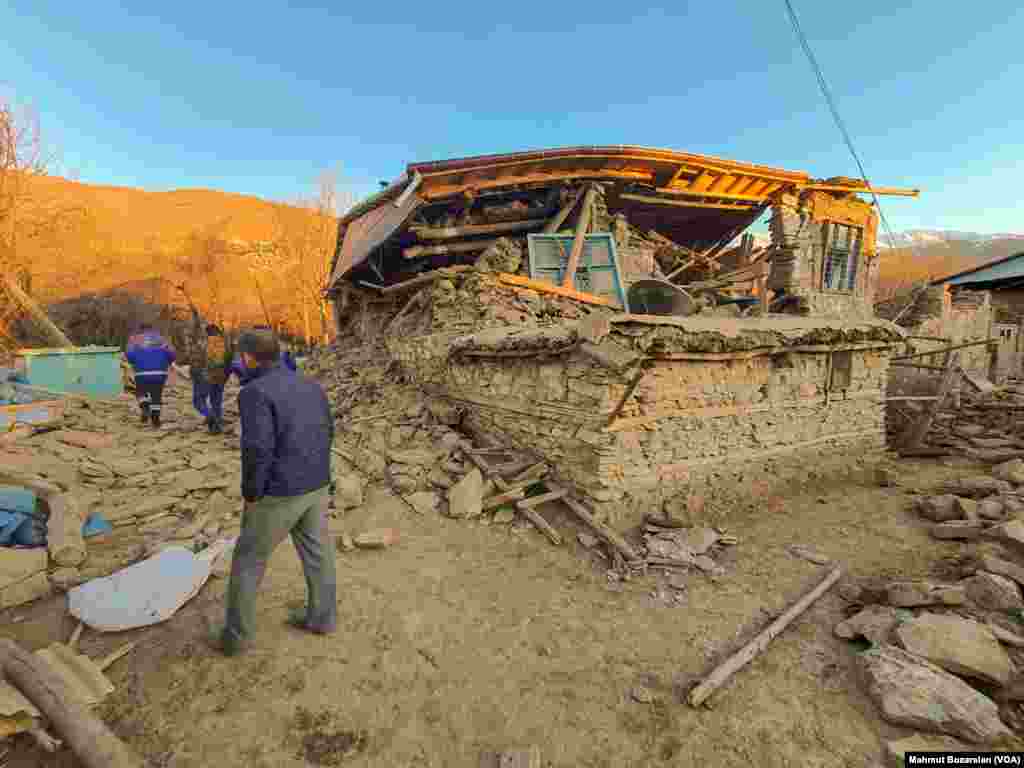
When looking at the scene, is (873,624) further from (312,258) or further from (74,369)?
(312,258)

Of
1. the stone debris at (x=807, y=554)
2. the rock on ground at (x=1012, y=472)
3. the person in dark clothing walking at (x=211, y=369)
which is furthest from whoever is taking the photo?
the person in dark clothing walking at (x=211, y=369)

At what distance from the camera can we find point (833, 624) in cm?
359

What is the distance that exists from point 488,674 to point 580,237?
7.83 metres

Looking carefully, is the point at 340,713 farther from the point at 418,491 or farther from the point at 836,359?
the point at 836,359

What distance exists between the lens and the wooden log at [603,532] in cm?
452

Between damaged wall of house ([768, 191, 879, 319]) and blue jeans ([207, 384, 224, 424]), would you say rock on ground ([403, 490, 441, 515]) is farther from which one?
damaged wall of house ([768, 191, 879, 319])

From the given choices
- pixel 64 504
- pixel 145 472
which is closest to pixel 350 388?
pixel 145 472

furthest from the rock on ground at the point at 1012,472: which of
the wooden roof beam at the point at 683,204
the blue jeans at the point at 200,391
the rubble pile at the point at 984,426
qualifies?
the blue jeans at the point at 200,391

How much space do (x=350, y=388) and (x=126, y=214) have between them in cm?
4049

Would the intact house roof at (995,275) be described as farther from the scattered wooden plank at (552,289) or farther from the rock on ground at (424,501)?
the rock on ground at (424,501)

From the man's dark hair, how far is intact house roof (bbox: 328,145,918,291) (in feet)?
20.4

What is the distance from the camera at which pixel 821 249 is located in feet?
37.7

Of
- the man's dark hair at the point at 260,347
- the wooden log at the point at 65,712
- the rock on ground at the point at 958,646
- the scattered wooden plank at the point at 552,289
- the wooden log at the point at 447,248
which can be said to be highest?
the wooden log at the point at 447,248

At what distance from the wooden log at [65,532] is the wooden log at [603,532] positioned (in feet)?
15.4
